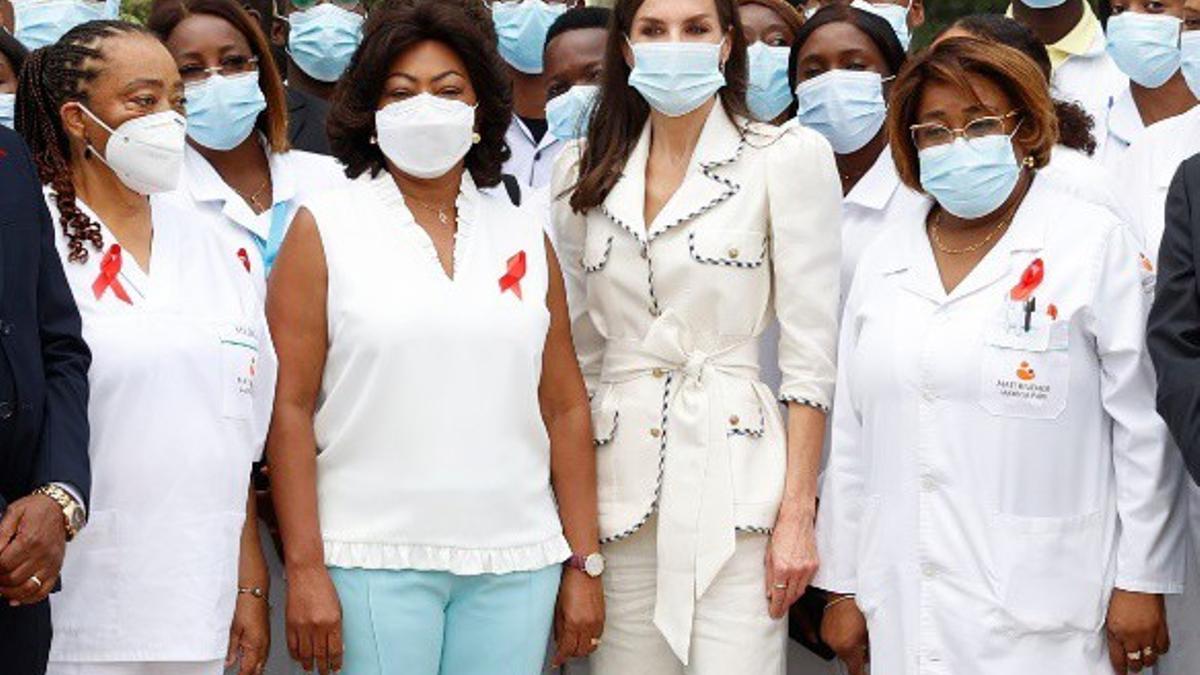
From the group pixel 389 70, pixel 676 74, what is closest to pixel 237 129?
pixel 389 70

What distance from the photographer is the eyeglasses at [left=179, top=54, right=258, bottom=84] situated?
5.88 metres

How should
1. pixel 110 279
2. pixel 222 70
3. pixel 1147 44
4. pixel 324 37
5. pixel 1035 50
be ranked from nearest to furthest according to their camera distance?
1. pixel 110 279
2. pixel 1035 50
3. pixel 222 70
4. pixel 1147 44
5. pixel 324 37

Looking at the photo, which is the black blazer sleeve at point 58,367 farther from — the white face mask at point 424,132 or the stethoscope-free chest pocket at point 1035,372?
the stethoscope-free chest pocket at point 1035,372

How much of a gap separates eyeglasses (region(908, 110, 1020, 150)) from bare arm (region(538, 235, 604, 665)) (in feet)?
3.40

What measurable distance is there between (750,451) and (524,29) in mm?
2818

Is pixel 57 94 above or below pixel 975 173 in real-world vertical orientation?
above

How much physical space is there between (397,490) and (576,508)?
0.53 m

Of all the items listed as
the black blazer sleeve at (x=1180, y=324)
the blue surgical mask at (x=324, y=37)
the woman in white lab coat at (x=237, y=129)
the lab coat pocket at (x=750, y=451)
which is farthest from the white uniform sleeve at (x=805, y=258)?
the blue surgical mask at (x=324, y=37)

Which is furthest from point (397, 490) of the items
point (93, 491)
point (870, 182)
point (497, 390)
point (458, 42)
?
point (870, 182)

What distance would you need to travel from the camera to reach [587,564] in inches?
197

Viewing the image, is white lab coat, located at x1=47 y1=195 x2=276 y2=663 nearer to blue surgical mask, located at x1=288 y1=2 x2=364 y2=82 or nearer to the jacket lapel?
the jacket lapel

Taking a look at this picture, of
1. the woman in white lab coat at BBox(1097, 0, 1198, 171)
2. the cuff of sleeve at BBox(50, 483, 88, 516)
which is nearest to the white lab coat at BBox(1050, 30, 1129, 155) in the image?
the woman in white lab coat at BBox(1097, 0, 1198, 171)

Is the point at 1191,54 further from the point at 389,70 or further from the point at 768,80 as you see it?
the point at 389,70

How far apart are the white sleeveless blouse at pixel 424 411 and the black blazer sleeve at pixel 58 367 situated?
27.8 inches
